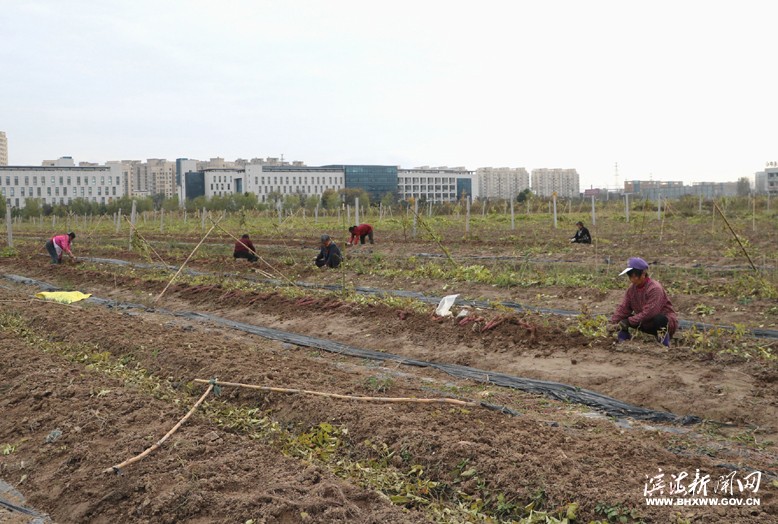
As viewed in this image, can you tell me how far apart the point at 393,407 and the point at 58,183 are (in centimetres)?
10650

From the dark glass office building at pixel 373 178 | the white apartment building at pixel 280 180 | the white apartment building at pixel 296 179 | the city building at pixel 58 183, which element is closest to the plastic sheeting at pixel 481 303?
the city building at pixel 58 183

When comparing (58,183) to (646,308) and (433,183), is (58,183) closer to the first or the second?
(433,183)

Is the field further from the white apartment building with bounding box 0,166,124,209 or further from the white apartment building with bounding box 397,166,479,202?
the white apartment building with bounding box 397,166,479,202

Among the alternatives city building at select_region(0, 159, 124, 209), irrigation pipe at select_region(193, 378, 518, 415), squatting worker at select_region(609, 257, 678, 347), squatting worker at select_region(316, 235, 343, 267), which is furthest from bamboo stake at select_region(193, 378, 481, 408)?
city building at select_region(0, 159, 124, 209)

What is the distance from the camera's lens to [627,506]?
3.68 metres

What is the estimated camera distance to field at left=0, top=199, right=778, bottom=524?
13.3 ft

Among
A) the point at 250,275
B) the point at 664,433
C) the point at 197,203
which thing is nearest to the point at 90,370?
the point at 664,433

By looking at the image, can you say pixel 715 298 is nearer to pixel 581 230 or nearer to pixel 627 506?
pixel 627 506

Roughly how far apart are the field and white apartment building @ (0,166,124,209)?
95234 mm

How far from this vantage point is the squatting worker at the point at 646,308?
7.07m

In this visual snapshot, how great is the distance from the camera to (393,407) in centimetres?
548

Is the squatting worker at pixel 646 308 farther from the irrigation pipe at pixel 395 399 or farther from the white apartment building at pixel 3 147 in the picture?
the white apartment building at pixel 3 147

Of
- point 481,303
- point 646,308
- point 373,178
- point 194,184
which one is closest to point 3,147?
point 194,184

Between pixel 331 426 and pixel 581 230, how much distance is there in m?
14.7
